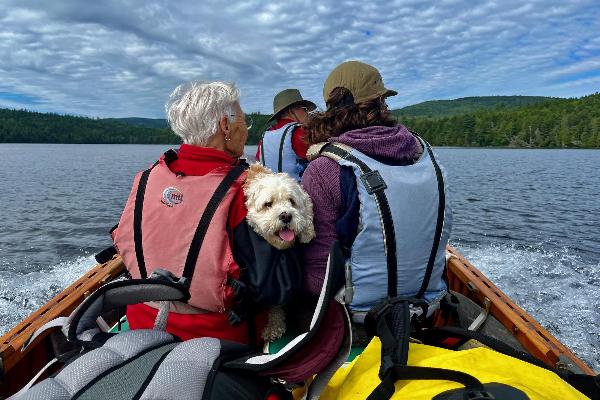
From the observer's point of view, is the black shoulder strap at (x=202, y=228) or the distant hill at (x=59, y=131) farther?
the distant hill at (x=59, y=131)

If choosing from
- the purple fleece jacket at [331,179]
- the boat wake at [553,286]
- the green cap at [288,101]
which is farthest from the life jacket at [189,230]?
the boat wake at [553,286]

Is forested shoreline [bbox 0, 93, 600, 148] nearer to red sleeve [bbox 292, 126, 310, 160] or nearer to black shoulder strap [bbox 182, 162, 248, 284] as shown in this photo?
red sleeve [bbox 292, 126, 310, 160]

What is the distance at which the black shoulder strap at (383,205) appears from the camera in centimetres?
266

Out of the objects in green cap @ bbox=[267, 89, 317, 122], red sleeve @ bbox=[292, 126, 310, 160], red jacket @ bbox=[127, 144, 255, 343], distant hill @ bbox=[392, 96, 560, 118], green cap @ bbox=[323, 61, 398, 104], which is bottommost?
red jacket @ bbox=[127, 144, 255, 343]

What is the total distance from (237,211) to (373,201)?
843 millimetres

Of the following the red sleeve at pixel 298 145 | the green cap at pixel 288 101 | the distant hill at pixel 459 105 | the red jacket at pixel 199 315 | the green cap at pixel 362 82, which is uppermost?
the distant hill at pixel 459 105

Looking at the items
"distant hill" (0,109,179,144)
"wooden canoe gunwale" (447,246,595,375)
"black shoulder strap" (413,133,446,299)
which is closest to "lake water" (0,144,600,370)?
"wooden canoe gunwale" (447,246,595,375)

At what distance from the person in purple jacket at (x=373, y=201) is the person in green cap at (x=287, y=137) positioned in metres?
2.61

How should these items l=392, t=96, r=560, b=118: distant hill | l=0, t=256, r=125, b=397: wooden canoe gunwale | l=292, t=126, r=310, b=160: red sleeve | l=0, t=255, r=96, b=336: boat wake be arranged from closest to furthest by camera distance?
l=0, t=256, r=125, b=397: wooden canoe gunwale < l=292, t=126, r=310, b=160: red sleeve < l=0, t=255, r=96, b=336: boat wake < l=392, t=96, r=560, b=118: distant hill

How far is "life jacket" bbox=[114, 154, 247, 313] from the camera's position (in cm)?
253

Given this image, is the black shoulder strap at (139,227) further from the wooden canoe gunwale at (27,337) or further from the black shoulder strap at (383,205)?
A: the black shoulder strap at (383,205)

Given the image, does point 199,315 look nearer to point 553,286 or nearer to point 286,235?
point 286,235

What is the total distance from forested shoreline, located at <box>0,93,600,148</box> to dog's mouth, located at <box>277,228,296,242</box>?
82.0 m

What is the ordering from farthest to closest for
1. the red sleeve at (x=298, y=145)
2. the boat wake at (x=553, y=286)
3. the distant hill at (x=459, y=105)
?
the distant hill at (x=459, y=105) → the boat wake at (x=553, y=286) → the red sleeve at (x=298, y=145)
